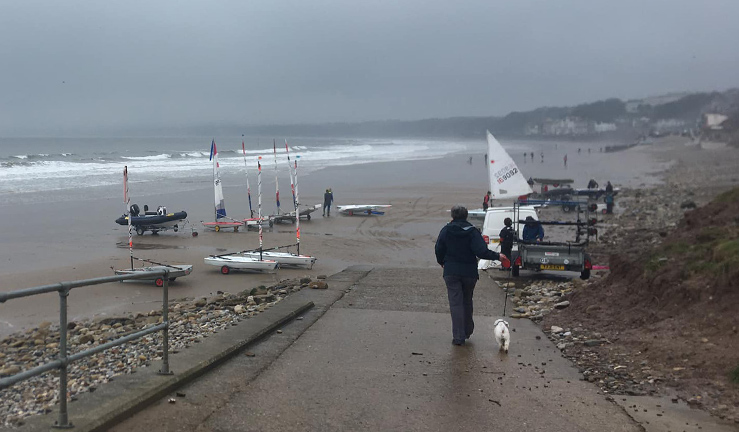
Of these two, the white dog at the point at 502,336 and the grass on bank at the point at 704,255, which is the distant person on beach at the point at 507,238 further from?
the white dog at the point at 502,336

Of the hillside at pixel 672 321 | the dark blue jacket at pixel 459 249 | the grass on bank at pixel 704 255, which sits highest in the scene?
the dark blue jacket at pixel 459 249

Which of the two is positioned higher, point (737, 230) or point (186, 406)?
point (737, 230)

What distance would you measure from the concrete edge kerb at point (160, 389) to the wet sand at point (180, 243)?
71.5 inches

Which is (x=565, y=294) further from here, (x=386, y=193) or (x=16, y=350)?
(x=386, y=193)

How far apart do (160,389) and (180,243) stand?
18.8 m

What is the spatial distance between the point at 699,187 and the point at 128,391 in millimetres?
40106

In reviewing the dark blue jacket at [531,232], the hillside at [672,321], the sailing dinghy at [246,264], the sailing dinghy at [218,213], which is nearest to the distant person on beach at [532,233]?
the dark blue jacket at [531,232]

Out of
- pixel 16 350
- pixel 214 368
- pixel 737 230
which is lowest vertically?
pixel 16 350

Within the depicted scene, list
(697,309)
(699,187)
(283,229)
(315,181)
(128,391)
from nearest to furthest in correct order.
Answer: (128,391) → (697,309) → (283,229) → (699,187) → (315,181)

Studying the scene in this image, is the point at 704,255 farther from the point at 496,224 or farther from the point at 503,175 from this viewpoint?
the point at 503,175

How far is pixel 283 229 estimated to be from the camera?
26438mm

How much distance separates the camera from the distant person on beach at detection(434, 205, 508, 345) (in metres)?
7.16

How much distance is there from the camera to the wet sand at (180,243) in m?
14.5

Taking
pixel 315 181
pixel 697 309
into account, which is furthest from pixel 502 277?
pixel 315 181
